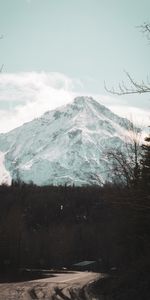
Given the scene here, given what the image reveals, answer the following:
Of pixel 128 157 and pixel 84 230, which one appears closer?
pixel 128 157

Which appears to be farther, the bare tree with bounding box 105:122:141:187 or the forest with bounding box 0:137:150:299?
the bare tree with bounding box 105:122:141:187

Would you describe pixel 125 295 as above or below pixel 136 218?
below

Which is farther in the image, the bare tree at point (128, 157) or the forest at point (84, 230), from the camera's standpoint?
the bare tree at point (128, 157)

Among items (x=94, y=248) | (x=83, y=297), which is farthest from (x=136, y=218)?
(x=94, y=248)

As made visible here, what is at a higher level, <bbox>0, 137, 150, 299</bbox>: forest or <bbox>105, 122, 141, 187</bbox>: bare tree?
<bbox>105, 122, 141, 187</bbox>: bare tree

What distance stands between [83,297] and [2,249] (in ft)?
150

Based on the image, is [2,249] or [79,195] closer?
[2,249]

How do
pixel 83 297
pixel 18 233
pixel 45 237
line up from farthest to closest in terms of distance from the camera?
pixel 45 237, pixel 18 233, pixel 83 297

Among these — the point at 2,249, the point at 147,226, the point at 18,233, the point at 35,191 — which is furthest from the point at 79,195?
the point at 147,226

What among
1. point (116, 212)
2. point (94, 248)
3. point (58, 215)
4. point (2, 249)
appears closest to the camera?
point (116, 212)

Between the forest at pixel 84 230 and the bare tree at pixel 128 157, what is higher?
the bare tree at pixel 128 157

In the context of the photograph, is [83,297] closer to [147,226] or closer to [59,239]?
[147,226]

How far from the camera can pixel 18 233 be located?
79812 mm

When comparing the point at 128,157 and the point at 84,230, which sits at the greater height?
the point at 128,157
